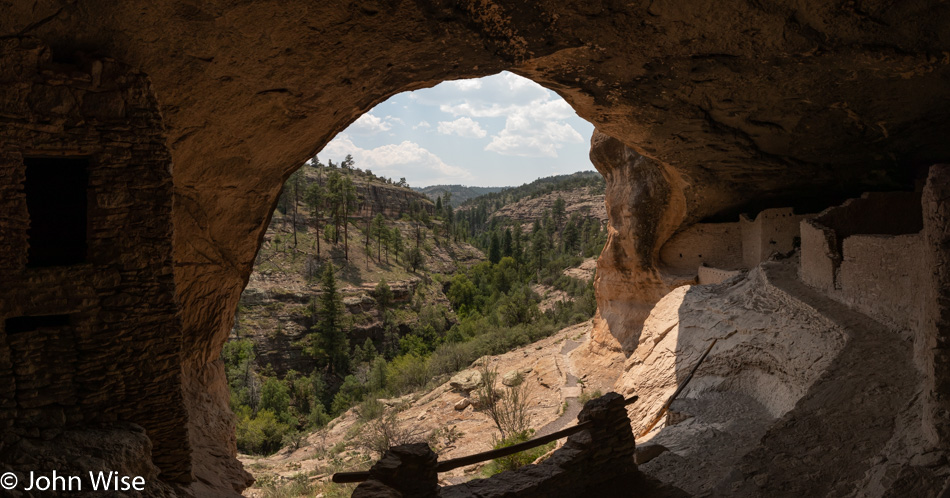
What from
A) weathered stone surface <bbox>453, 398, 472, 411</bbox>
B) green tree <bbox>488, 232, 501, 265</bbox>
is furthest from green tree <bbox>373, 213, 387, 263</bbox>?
weathered stone surface <bbox>453, 398, 472, 411</bbox>

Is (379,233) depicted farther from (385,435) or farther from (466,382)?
(385,435)

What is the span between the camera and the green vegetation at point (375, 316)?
2736 cm

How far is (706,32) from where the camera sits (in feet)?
19.7

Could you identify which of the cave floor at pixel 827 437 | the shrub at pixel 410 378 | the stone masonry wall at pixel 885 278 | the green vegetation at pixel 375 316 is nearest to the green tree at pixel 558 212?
the green vegetation at pixel 375 316

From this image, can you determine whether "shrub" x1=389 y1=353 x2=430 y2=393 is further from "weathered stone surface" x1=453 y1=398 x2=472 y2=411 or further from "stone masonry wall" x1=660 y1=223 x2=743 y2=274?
"stone masonry wall" x1=660 y1=223 x2=743 y2=274

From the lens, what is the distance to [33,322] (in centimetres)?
437

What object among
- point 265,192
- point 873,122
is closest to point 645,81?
point 873,122

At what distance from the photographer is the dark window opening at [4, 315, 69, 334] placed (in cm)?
418

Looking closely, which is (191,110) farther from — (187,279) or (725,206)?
(725,206)

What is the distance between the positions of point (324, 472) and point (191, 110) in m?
11.2

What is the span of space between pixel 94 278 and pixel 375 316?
36.3 meters

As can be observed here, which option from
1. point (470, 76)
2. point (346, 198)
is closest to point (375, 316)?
point (346, 198)

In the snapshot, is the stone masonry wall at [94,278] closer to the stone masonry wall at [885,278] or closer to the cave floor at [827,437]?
the cave floor at [827,437]

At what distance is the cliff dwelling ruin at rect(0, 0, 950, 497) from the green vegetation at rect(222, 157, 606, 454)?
7.06 meters
